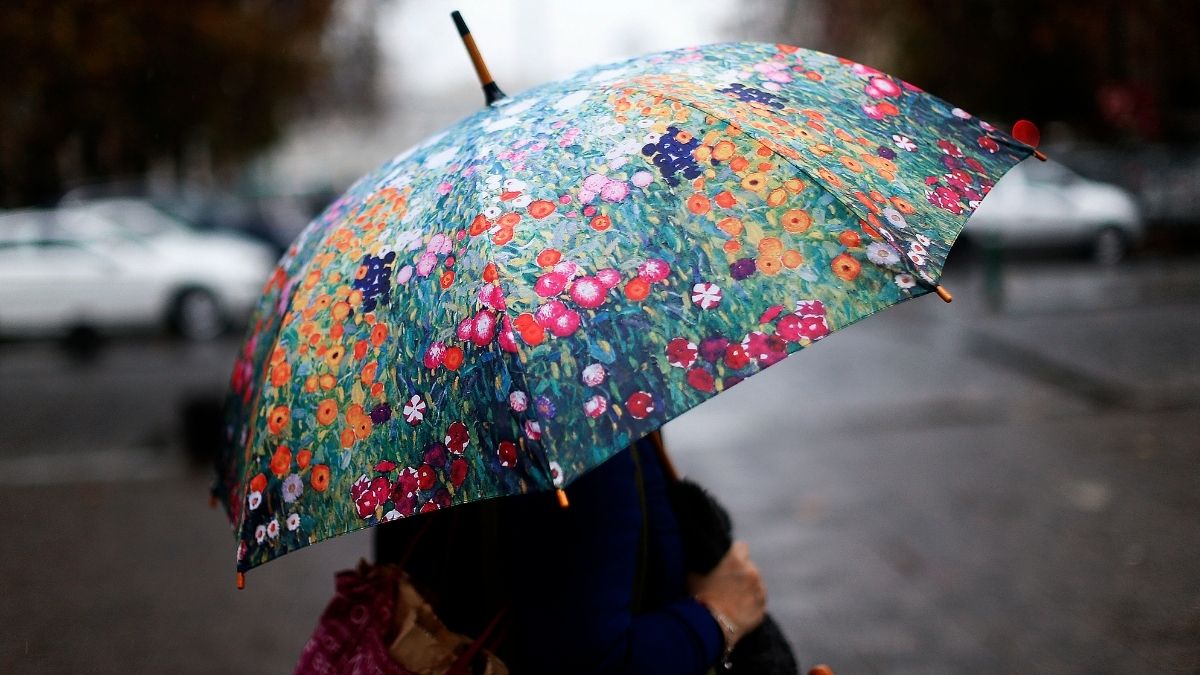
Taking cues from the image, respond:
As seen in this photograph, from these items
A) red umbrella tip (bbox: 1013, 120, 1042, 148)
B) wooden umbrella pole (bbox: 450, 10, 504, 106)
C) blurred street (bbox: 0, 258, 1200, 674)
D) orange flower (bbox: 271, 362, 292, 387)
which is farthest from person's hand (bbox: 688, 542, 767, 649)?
blurred street (bbox: 0, 258, 1200, 674)

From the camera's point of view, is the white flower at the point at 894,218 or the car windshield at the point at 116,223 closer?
the white flower at the point at 894,218

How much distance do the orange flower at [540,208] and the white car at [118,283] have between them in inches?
557

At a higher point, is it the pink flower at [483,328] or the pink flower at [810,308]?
the pink flower at [483,328]

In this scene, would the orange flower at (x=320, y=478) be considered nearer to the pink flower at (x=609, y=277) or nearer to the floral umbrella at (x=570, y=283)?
the floral umbrella at (x=570, y=283)

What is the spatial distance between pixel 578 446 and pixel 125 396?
10.7 m

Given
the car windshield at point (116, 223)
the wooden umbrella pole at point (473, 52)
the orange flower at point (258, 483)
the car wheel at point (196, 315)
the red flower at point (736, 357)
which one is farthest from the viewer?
the car windshield at point (116, 223)

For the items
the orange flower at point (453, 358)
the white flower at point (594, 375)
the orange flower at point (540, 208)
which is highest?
the orange flower at point (540, 208)

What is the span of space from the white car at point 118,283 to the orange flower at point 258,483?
1387cm

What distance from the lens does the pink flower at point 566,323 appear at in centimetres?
170

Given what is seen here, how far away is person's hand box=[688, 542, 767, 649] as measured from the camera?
2.04 meters

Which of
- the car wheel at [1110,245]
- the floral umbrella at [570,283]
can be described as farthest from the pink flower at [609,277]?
the car wheel at [1110,245]

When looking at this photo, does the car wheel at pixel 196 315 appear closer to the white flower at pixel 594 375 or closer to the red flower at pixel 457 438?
the red flower at pixel 457 438

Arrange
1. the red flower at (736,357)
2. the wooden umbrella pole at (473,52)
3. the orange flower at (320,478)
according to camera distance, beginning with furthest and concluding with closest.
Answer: the wooden umbrella pole at (473,52)
the orange flower at (320,478)
the red flower at (736,357)

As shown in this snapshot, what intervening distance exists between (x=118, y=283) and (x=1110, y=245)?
15053 millimetres
